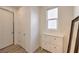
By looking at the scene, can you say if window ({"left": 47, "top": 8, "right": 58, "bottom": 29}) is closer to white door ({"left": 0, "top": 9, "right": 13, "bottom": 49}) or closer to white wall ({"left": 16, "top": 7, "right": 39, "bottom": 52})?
white wall ({"left": 16, "top": 7, "right": 39, "bottom": 52})

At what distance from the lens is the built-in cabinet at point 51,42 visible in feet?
4.91

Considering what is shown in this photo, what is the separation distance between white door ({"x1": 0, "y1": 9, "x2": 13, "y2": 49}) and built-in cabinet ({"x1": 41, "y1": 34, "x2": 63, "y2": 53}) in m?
0.55

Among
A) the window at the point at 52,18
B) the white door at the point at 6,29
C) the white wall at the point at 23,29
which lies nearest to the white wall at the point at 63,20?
the window at the point at 52,18

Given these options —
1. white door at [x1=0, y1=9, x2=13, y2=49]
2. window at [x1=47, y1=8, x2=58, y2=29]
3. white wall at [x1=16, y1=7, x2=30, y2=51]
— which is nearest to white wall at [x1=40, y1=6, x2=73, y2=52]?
window at [x1=47, y1=8, x2=58, y2=29]

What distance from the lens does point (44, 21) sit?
152 cm

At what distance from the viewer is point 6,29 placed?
1.53 m

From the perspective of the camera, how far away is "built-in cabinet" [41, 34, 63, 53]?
150 cm

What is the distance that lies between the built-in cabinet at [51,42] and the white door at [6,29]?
55cm

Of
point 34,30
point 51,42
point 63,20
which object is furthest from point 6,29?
point 63,20

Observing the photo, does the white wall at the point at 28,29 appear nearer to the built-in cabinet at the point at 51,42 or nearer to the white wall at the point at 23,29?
the white wall at the point at 23,29
